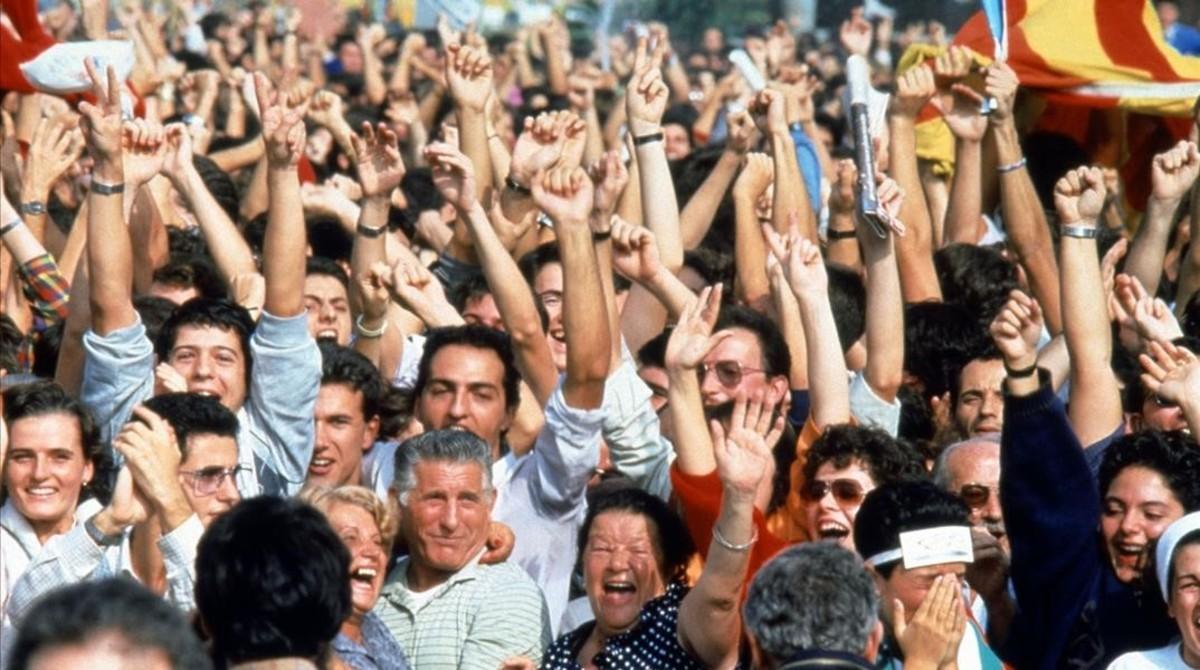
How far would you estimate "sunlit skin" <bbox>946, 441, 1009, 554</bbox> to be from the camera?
6477 mm

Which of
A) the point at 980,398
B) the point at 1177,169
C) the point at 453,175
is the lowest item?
the point at 980,398

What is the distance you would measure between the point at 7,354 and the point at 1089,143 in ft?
17.0

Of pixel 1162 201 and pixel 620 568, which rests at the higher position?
pixel 1162 201

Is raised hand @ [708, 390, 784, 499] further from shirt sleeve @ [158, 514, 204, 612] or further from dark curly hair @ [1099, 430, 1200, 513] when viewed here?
shirt sleeve @ [158, 514, 204, 612]

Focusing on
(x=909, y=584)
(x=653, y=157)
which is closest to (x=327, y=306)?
(x=653, y=157)

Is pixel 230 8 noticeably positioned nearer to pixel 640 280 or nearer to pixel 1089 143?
pixel 1089 143

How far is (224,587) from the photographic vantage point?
4.24m

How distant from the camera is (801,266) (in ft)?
22.9

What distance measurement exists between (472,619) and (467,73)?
2.87 m

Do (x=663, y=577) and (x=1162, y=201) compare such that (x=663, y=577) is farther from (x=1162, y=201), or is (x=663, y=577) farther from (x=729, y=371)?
(x=1162, y=201)

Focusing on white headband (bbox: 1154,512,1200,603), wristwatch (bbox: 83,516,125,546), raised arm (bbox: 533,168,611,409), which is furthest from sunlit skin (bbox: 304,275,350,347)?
white headband (bbox: 1154,512,1200,603)

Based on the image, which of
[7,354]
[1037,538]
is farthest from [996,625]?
[7,354]

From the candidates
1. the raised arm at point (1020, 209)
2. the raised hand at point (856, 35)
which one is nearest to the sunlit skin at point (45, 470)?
the raised arm at point (1020, 209)

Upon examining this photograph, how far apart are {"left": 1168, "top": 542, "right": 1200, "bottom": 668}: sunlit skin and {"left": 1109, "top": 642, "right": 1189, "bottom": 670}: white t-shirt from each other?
19mm
